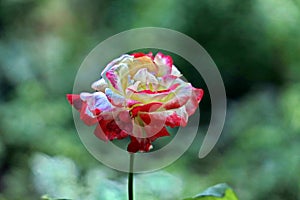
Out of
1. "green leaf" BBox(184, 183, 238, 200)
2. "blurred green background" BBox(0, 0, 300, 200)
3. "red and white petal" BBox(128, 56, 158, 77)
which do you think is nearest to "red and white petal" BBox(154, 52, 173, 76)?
"red and white petal" BBox(128, 56, 158, 77)

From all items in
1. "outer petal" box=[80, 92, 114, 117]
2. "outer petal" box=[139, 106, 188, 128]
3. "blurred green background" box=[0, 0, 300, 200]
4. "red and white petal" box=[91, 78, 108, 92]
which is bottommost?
"outer petal" box=[139, 106, 188, 128]

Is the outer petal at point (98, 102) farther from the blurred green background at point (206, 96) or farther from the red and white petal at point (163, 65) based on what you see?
the blurred green background at point (206, 96)

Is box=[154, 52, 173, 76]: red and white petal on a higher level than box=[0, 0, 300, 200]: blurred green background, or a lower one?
lower

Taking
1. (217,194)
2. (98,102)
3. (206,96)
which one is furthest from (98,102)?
(206,96)

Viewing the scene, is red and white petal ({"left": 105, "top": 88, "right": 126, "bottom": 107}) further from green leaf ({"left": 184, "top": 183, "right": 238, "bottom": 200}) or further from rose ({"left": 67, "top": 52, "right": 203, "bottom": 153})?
green leaf ({"left": 184, "top": 183, "right": 238, "bottom": 200})

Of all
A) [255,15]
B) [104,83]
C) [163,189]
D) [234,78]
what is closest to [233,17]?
[255,15]

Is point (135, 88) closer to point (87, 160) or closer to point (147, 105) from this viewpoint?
point (147, 105)
